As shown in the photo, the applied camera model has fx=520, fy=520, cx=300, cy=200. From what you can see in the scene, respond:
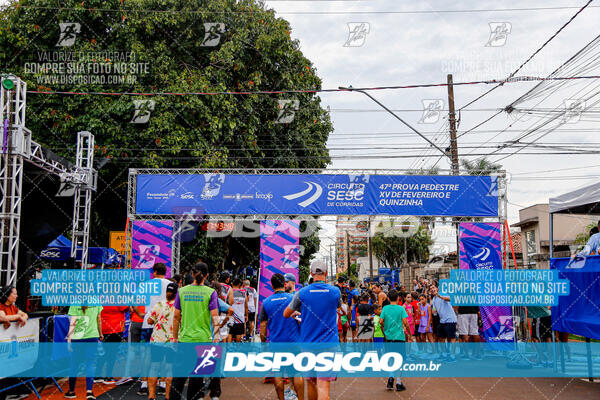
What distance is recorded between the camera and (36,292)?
11.3 metres

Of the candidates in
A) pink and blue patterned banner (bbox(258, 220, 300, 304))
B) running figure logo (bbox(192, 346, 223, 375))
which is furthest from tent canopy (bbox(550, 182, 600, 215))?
running figure logo (bbox(192, 346, 223, 375))

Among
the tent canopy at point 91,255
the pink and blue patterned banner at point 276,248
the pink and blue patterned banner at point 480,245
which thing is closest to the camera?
the pink and blue patterned banner at point 480,245

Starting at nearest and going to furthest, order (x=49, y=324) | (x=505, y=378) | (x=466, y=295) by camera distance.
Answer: (x=49, y=324) → (x=505, y=378) → (x=466, y=295)

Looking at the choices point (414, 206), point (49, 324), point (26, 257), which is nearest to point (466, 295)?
point (414, 206)

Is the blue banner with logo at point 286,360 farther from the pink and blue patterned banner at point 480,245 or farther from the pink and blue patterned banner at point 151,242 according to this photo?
the pink and blue patterned banner at point 151,242

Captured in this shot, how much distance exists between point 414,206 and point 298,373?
8.85 m

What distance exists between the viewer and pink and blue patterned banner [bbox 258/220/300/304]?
14.8 meters

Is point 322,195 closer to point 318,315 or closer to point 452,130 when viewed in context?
point 452,130

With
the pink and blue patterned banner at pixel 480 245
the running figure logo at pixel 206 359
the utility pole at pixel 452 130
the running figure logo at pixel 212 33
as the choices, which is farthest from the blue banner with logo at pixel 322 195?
the running figure logo at pixel 206 359

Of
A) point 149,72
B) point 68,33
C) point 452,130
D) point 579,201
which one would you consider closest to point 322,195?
point 452,130

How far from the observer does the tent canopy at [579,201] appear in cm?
1047

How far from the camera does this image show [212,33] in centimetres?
1869

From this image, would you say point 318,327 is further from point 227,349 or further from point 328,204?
point 328,204

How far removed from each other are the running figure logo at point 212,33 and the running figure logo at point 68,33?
168 inches
